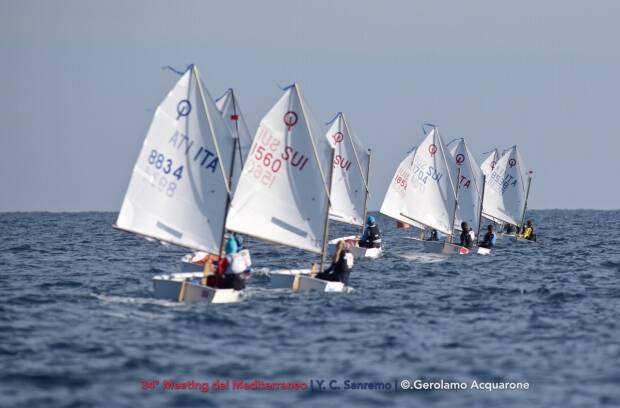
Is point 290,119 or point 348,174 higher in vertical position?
point 348,174

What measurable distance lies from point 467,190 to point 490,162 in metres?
19.5

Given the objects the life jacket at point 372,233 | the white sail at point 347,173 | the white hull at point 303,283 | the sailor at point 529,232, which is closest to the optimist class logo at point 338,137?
the white sail at point 347,173

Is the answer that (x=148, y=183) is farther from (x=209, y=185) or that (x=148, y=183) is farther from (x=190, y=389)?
(x=190, y=389)

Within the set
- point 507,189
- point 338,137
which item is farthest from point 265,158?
point 507,189

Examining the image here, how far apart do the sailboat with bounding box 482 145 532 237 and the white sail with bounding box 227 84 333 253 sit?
46791 mm

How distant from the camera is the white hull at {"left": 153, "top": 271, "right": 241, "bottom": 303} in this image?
3144 cm

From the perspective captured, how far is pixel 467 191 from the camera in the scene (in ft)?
216

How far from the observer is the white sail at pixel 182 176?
32562 mm

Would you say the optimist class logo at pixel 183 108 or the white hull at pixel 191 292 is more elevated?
the optimist class logo at pixel 183 108

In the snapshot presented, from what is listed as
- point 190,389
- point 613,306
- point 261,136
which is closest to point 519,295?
point 613,306

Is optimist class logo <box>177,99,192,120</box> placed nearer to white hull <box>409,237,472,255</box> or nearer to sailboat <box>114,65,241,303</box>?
sailboat <box>114,65,241,303</box>

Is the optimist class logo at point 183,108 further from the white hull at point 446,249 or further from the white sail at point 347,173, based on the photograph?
the white hull at point 446,249

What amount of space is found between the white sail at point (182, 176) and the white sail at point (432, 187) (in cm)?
2968

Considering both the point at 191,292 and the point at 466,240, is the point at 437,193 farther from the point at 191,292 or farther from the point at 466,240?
the point at 191,292
